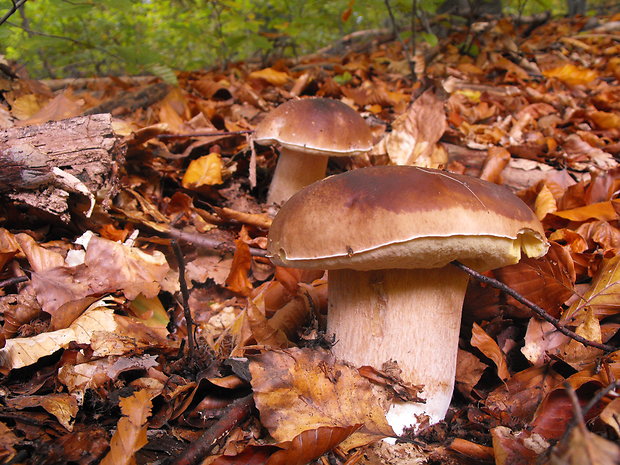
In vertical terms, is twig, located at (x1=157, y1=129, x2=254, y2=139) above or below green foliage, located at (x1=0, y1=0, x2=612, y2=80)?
below

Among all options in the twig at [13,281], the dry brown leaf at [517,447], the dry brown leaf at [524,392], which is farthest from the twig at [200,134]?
the dry brown leaf at [517,447]

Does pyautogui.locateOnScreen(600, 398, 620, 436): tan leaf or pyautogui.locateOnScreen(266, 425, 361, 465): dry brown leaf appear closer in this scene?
pyautogui.locateOnScreen(600, 398, 620, 436): tan leaf

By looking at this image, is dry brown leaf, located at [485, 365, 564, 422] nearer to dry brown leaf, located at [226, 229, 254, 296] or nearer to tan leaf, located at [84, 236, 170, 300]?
dry brown leaf, located at [226, 229, 254, 296]

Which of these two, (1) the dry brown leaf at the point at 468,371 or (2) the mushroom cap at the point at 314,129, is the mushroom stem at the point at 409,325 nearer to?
(1) the dry brown leaf at the point at 468,371

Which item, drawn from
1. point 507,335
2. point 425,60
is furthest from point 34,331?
point 425,60

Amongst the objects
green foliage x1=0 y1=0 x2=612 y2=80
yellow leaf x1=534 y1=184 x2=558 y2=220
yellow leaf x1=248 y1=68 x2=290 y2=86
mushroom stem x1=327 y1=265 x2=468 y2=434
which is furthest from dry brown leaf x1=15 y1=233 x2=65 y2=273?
yellow leaf x1=248 y1=68 x2=290 y2=86

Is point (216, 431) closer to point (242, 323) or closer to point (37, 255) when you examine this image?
point (242, 323)

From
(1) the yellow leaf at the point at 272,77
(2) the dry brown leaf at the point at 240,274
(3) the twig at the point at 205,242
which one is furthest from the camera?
(1) the yellow leaf at the point at 272,77
